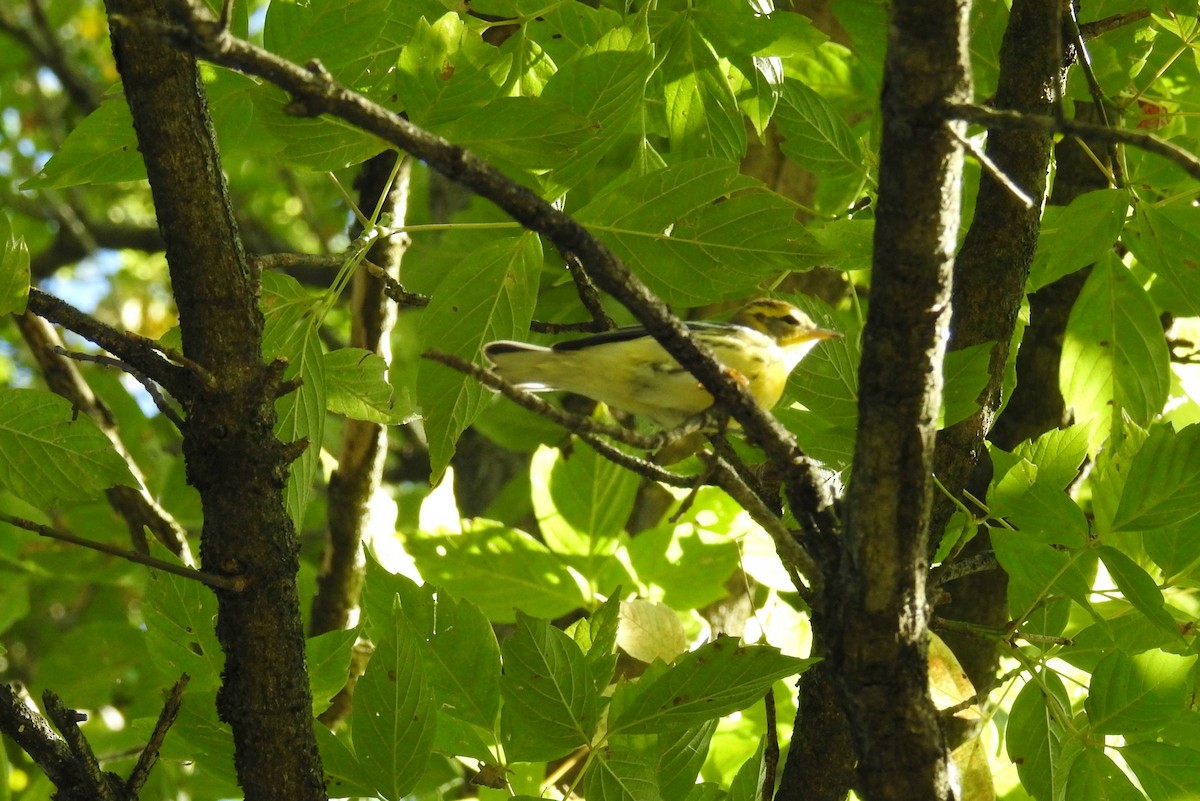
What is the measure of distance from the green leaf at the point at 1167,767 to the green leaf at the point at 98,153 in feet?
6.54

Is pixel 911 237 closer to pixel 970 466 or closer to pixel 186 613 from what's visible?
pixel 970 466

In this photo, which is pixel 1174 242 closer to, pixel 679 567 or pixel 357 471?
pixel 679 567

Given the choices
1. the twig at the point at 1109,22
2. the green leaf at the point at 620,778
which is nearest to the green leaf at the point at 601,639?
the green leaf at the point at 620,778

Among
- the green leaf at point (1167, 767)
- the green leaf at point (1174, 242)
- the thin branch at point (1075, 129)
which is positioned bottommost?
the green leaf at point (1167, 767)

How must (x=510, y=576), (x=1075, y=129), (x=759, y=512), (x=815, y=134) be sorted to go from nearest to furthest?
(x=1075, y=129)
(x=759, y=512)
(x=815, y=134)
(x=510, y=576)

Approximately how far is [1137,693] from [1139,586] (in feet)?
0.71

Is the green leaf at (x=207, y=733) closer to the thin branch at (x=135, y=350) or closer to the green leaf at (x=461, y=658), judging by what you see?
the green leaf at (x=461, y=658)

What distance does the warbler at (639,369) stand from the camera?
243 centimetres

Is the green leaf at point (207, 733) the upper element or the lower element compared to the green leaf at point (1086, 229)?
lower

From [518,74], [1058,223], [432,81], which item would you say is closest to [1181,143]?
[1058,223]

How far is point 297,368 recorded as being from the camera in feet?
6.13

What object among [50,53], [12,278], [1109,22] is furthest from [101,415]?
[50,53]

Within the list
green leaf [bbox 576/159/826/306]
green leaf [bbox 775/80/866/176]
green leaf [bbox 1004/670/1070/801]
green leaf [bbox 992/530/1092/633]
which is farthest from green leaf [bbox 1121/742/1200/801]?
green leaf [bbox 775/80/866/176]

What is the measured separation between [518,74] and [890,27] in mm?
1014
